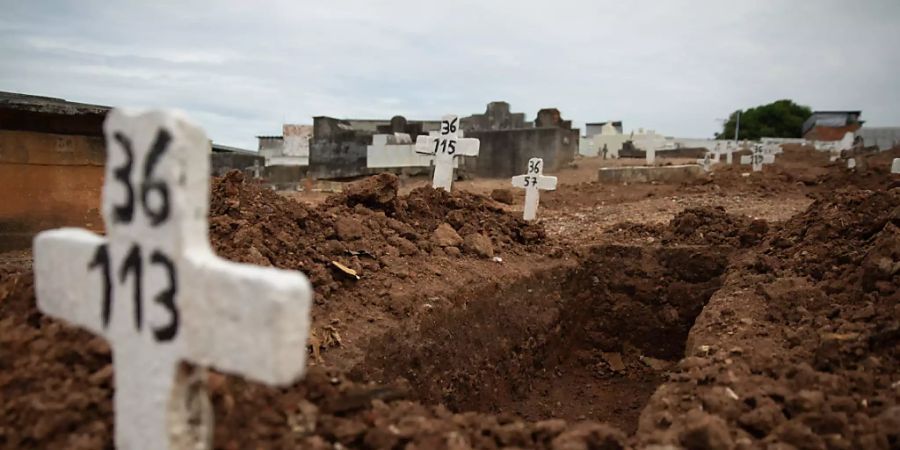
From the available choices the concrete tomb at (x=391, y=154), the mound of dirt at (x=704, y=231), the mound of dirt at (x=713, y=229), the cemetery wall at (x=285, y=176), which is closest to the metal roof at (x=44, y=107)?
the mound of dirt at (x=704, y=231)

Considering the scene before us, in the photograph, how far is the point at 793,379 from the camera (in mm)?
2861

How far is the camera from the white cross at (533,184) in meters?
8.15

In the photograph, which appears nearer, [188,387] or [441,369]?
[188,387]

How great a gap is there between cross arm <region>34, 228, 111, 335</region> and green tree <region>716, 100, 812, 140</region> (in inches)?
2087

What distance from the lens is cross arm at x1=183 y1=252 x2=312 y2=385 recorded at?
1487 millimetres

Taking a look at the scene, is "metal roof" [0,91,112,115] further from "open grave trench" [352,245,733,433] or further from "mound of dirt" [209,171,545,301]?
"open grave trench" [352,245,733,433]

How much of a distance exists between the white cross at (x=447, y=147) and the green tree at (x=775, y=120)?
154ft

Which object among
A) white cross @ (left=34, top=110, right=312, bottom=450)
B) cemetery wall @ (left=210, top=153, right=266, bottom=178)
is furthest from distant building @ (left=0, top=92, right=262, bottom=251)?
cemetery wall @ (left=210, top=153, right=266, bottom=178)

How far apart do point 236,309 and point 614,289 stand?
570 centimetres

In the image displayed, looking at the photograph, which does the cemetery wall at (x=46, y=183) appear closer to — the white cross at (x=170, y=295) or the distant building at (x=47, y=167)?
the distant building at (x=47, y=167)

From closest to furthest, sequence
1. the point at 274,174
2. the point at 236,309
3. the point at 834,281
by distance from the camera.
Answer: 1. the point at 236,309
2. the point at 834,281
3. the point at 274,174

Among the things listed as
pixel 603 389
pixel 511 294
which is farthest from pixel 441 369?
pixel 603 389

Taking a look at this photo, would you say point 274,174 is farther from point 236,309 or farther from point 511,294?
point 236,309

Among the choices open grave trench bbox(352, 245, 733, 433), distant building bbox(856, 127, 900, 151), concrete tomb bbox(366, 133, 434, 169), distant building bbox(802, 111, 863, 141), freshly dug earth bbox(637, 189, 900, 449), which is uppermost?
distant building bbox(802, 111, 863, 141)
